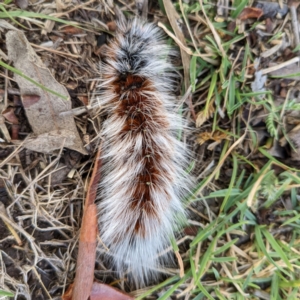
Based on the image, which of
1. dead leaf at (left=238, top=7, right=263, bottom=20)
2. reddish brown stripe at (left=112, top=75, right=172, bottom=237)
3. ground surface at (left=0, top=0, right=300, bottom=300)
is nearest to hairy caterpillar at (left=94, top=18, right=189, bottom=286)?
reddish brown stripe at (left=112, top=75, right=172, bottom=237)

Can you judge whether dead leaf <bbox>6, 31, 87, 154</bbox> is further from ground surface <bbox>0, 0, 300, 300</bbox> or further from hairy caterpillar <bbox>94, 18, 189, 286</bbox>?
hairy caterpillar <bbox>94, 18, 189, 286</bbox>

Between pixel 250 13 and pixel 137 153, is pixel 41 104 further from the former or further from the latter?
pixel 250 13

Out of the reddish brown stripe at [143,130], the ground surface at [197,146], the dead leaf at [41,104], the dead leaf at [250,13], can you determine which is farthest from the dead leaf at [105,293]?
the dead leaf at [250,13]

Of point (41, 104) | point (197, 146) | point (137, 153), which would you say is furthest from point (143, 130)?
point (41, 104)

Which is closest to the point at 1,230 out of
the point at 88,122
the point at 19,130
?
the point at 19,130

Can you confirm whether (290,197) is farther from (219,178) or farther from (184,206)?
(184,206)

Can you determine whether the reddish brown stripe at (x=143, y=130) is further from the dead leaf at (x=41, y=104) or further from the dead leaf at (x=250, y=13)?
the dead leaf at (x=250, y=13)
